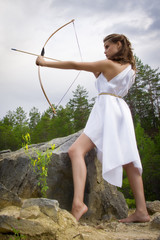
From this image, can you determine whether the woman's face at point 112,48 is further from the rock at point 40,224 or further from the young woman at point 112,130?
the rock at point 40,224

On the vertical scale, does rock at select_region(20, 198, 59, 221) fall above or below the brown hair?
below

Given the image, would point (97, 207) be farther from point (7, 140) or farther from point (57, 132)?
point (7, 140)

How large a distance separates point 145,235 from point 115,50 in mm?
2146

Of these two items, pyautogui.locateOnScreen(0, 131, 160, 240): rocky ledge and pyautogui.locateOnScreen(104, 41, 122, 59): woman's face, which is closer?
pyautogui.locateOnScreen(0, 131, 160, 240): rocky ledge

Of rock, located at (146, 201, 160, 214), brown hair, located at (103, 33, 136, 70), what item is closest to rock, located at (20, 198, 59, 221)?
brown hair, located at (103, 33, 136, 70)

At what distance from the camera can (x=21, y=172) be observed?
3607mm

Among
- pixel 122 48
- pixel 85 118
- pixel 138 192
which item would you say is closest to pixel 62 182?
pixel 138 192

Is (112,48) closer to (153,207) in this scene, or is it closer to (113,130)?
(113,130)

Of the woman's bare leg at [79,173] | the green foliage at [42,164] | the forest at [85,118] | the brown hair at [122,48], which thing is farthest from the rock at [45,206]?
the forest at [85,118]

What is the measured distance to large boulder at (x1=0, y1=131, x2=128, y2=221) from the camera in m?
3.53

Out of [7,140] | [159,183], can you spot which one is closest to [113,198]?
[159,183]

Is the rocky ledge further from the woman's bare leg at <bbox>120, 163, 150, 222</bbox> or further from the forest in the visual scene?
the forest

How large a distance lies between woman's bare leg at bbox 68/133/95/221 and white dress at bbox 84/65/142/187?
0.39ft

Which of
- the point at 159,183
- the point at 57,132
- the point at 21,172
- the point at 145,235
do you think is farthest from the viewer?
the point at 57,132
